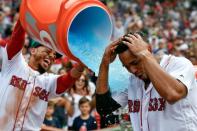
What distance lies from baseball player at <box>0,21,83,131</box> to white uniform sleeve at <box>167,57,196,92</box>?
1.72 metres

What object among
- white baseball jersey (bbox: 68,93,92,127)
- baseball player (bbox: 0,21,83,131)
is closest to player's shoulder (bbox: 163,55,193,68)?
baseball player (bbox: 0,21,83,131)

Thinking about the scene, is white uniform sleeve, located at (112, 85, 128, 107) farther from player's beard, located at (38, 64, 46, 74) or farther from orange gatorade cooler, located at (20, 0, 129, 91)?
player's beard, located at (38, 64, 46, 74)

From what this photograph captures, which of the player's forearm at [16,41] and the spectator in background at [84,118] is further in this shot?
the spectator in background at [84,118]

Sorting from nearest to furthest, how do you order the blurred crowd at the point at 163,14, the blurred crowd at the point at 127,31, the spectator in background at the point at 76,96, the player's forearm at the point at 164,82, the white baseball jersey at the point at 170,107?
the player's forearm at the point at 164,82, the white baseball jersey at the point at 170,107, the blurred crowd at the point at 127,31, the spectator in background at the point at 76,96, the blurred crowd at the point at 163,14

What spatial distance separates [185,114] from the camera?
3.39 metres

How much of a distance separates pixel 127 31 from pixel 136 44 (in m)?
11.2

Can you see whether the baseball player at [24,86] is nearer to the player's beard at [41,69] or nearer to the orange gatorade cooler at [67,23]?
the player's beard at [41,69]

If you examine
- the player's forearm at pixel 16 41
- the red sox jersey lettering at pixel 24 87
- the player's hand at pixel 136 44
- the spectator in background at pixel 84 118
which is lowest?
the player's hand at pixel 136 44

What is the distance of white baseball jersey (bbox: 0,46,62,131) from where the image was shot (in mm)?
4895

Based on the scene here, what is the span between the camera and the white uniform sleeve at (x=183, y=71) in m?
3.24

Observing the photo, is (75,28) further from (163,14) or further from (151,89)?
(163,14)

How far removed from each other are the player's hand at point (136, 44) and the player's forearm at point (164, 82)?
0.10 meters

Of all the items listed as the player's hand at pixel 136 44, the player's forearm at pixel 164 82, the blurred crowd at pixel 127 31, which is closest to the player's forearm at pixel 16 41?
the blurred crowd at pixel 127 31

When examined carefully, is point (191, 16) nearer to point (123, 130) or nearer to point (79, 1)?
point (123, 130)
